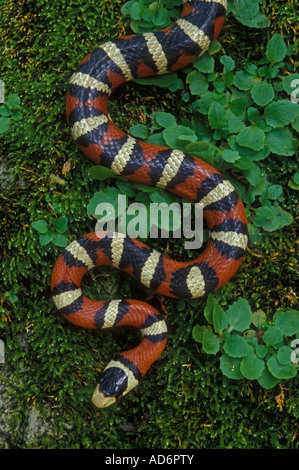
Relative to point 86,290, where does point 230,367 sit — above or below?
below

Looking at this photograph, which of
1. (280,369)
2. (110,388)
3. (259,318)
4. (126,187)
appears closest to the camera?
(280,369)

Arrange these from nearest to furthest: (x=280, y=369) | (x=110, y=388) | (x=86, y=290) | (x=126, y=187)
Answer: (x=280, y=369) < (x=110, y=388) < (x=126, y=187) < (x=86, y=290)

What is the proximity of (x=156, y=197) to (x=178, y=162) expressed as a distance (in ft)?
1.08

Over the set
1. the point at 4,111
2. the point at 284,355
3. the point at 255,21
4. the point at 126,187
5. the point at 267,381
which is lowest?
the point at 267,381

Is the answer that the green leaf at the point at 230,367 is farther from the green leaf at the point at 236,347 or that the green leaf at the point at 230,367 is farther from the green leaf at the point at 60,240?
the green leaf at the point at 60,240

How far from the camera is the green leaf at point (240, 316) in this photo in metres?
3.37

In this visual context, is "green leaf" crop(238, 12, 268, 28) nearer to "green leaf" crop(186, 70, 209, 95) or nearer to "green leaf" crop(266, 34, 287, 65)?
"green leaf" crop(266, 34, 287, 65)

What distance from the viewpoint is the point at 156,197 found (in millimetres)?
3582

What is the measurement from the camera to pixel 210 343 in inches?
131

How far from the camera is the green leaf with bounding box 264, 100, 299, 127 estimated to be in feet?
11.5

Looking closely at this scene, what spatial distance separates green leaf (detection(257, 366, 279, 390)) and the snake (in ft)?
2.39

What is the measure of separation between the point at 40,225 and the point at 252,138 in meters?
1.79

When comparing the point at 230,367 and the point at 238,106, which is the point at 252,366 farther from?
the point at 238,106

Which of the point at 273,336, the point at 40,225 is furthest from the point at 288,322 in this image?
the point at 40,225
